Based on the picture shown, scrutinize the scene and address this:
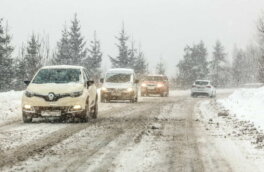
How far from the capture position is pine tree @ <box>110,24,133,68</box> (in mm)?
83125

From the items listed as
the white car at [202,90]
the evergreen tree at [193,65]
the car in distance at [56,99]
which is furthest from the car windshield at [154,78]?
the evergreen tree at [193,65]

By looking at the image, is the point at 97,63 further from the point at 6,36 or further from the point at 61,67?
the point at 61,67

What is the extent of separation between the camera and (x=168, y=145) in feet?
33.3

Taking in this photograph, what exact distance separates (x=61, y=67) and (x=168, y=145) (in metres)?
7.61

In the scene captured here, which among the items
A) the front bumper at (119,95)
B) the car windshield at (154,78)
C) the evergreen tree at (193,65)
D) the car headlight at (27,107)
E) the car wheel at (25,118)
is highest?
the evergreen tree at (193,65)

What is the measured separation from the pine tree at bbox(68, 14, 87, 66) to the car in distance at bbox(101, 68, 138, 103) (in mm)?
45548

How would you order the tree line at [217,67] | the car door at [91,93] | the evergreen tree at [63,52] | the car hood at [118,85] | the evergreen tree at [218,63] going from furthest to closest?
the evergreen tree at [218,63]
the tree line at [217,67]
the evergreen tree at [63,52]
the car hood at [118,85]
the car door at [91,93]

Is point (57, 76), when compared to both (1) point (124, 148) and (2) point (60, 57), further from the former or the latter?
(2) point (60, 57)

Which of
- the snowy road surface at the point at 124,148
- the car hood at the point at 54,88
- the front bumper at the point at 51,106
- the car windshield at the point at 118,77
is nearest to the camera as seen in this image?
the snowy road surface at the point at 124,148

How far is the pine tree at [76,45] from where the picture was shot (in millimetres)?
76312

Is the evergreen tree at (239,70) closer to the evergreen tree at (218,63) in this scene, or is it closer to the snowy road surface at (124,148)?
the evergreen tree at (218,63)

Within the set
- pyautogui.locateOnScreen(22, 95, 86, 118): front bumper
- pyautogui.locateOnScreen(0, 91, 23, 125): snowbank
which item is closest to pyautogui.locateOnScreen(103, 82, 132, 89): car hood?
pyautogui.locateOnScreen(0, 91, 23, 125): snowbank

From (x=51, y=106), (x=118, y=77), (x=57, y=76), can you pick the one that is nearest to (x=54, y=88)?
(x=51, y=106)

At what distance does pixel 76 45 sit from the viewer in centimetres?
7812
